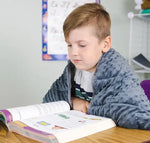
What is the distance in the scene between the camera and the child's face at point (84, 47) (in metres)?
0.95

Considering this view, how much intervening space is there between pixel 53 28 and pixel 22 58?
0.36m

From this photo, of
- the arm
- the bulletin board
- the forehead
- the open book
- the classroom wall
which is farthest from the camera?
the bulletin board

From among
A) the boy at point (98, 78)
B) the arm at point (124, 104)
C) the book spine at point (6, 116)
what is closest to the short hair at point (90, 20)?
the boy at point (98, 78)

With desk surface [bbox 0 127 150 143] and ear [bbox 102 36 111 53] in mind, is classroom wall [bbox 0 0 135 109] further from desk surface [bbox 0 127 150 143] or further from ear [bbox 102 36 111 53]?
desk surface [bbox 0 127 150 143]

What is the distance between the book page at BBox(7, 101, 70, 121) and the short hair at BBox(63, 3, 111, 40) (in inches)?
10.8

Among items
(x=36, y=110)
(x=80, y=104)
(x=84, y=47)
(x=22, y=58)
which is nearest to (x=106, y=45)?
(x=84, y=47)

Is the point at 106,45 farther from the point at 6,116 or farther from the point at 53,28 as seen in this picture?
the point at 53,28

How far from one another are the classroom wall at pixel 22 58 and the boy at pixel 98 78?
34.4 inches

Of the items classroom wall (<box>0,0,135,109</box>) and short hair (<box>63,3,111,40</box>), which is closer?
short hair (<box>63,3,111,40</box>)

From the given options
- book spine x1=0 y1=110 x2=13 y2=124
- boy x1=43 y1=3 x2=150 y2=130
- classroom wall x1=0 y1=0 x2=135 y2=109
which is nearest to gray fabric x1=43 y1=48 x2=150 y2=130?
boy x1=43 y1=3 x2=150 y2=130

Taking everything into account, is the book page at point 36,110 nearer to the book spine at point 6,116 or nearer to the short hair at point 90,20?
the book spine at point 6,116

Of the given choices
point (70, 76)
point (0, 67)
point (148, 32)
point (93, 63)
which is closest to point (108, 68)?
point (93, 63)

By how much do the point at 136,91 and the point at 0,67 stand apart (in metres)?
1.25

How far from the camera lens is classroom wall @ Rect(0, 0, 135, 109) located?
6.05 feet
